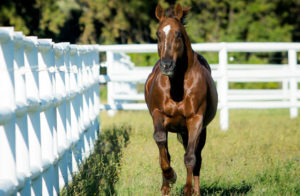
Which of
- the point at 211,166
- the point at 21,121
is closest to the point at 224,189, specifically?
the point at 211,166

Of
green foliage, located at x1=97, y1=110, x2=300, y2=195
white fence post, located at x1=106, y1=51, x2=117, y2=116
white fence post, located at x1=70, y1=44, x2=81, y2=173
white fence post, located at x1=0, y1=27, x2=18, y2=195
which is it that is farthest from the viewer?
white fence post, located at x1=106, y1=51, x2=117, y2=116

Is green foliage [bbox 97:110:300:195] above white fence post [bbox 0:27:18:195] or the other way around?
the other way around

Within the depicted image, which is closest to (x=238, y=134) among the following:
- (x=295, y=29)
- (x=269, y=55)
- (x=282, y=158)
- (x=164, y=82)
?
(x=282, y=158)

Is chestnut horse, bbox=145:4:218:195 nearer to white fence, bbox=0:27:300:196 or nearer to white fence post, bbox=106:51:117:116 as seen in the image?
white fence, bbox=0:27:300:196

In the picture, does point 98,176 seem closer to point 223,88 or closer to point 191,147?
point 191,147

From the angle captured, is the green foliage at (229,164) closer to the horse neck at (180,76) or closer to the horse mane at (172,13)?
the horse neck at (180,76)

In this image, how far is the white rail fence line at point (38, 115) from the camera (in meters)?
3.26

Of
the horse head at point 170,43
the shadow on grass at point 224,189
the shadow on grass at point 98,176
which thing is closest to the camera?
the horse head at point 170,43

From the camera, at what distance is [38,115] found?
4258mm

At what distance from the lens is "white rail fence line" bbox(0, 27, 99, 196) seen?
3.26 metres

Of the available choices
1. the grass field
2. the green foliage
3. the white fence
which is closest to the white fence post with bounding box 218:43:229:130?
the green foliage

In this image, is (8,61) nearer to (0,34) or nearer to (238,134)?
(0,34)

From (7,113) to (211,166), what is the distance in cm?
425

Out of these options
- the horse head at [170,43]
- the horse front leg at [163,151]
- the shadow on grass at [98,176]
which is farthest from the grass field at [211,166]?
the horse head at [170,43]
